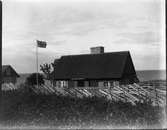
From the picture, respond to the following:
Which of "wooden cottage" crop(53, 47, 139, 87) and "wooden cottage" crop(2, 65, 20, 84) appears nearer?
"wooden cottage" crop(53, 47, 139, 87)

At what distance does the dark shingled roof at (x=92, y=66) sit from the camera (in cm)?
1817

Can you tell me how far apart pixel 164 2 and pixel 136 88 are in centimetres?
492

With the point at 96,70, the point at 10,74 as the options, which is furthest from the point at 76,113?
the point at 10,74

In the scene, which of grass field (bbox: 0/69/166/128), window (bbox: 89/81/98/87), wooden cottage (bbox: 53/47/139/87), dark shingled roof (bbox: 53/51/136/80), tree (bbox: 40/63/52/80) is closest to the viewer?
grass field (bbox: 0/69/166/128)

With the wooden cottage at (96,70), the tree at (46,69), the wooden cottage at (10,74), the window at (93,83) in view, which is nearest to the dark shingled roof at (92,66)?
the wooden cottage at (96,70)

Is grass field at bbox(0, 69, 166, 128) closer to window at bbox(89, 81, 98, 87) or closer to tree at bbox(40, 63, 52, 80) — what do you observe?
window at bbox(89, 81, 98, 87)

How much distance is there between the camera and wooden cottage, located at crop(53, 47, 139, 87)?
59.2 feet

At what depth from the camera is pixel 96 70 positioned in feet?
62.0

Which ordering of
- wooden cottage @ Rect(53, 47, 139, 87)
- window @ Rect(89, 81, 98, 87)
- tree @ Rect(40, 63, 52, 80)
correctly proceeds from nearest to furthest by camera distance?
1. wooden cottage @ Rect(53, 47, 139, 87)
2. window @ Rect(89, 81, 98, 87)
3. tree @ Rect(40, 63, 52, 80)

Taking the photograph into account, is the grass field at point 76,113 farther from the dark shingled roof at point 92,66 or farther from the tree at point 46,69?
the tree at point 46,69

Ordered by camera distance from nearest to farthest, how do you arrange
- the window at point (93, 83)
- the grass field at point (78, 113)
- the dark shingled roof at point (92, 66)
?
the grass field at point (78, 113) < the dark shingled roof at point (92, 66) < the window at point (93, 83)

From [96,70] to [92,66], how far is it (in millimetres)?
910

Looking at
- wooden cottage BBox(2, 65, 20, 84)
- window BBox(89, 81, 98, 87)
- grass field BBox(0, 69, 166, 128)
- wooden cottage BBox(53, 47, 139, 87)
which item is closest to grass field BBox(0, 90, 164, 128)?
grass field BBox(0, 69, 166, 128)

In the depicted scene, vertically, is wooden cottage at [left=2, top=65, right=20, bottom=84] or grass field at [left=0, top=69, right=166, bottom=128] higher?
wooden cottage at [left=2, top=65, right=20, bottom=84]
